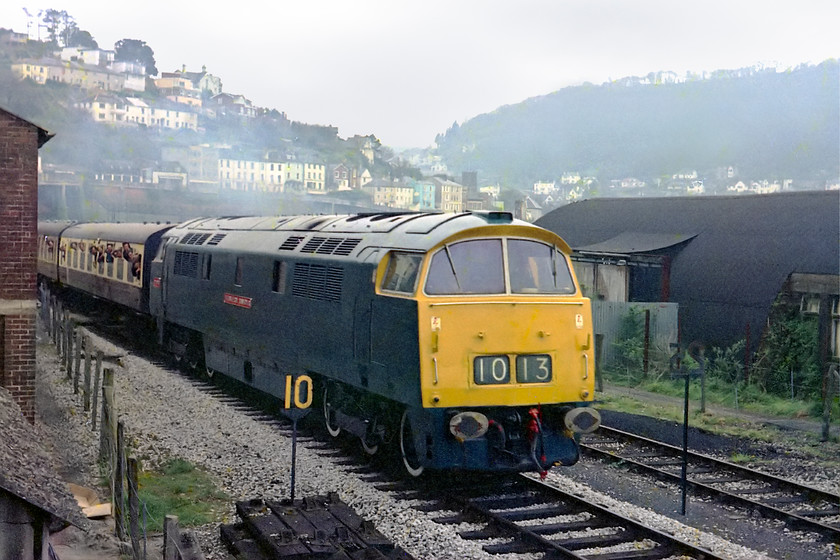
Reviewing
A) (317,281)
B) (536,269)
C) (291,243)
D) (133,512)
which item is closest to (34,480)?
(133,512)

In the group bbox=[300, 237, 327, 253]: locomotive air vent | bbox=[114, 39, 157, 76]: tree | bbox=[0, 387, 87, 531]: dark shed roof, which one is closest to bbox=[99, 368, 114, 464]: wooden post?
bbox=[300, 237, 327, 253]: locomotive air vent

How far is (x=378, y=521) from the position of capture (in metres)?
10.1

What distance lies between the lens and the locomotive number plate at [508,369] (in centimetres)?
1053

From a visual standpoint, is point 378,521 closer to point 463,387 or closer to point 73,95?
point 463,387

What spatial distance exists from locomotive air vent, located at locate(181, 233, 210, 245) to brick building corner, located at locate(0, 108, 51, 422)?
5831mm

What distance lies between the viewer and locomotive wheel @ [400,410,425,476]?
36.9 feet

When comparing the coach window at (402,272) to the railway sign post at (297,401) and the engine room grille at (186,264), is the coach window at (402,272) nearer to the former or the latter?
the railway sign post at (297,401)

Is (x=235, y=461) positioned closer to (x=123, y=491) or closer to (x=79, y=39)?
(x=123, y=491)

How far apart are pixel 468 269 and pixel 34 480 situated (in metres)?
6.26

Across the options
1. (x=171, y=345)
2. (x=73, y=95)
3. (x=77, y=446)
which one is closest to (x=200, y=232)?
(x=171, y=345)

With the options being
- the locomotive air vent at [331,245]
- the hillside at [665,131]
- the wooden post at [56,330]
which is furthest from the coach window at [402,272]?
the hillside at [665,131]

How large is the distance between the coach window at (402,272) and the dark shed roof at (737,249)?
1194 cm

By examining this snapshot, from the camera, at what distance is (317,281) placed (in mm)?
13180

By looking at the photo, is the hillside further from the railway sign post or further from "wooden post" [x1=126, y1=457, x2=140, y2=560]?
"wooden post" [x1=126, y1=457, x2=140, y2=560]
